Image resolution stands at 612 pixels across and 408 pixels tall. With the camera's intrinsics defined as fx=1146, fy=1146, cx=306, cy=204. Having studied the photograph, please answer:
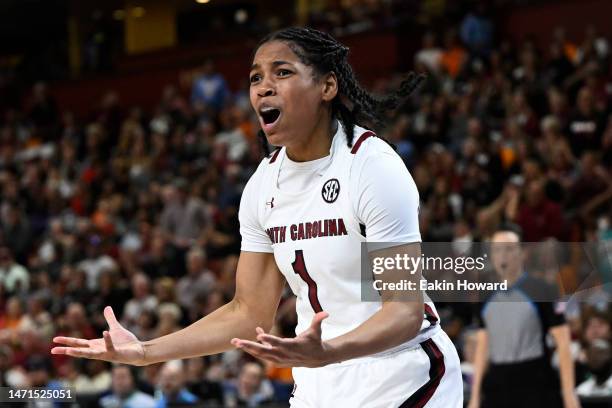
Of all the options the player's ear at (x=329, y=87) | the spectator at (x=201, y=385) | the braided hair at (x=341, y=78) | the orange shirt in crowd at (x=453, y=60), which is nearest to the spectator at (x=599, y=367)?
the spectator at (x=201, y=385)

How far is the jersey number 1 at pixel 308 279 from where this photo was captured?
4176mm

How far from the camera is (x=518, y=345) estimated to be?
791 cm

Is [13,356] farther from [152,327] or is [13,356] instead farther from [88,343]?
[88,343]

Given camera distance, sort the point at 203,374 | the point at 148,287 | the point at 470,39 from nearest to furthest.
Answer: the point at 203,374 → the point at 148,287 → the point at 470,39

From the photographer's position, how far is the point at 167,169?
17.3 m

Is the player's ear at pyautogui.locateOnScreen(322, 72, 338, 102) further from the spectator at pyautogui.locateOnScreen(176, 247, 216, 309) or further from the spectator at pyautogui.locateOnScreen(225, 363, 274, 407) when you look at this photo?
the spectator at pyautogui.locateOnScreen(176, 247, 216, 309)

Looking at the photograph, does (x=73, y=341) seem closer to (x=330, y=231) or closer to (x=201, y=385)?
(x=330, y=231)

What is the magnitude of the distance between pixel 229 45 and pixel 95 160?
11.7ft

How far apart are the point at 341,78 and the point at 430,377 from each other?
3.83 feet

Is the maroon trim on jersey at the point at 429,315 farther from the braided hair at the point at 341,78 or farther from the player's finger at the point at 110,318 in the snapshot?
the player's finger at the point at 110,318

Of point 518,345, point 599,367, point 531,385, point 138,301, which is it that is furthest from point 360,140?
point 138,301

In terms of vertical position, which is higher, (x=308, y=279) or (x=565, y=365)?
(x=308, y=279)

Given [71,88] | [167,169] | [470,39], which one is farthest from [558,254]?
[71,88]

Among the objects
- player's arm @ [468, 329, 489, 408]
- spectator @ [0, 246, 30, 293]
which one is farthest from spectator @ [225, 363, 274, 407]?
spectator @ [0, 246, 30, 293]
